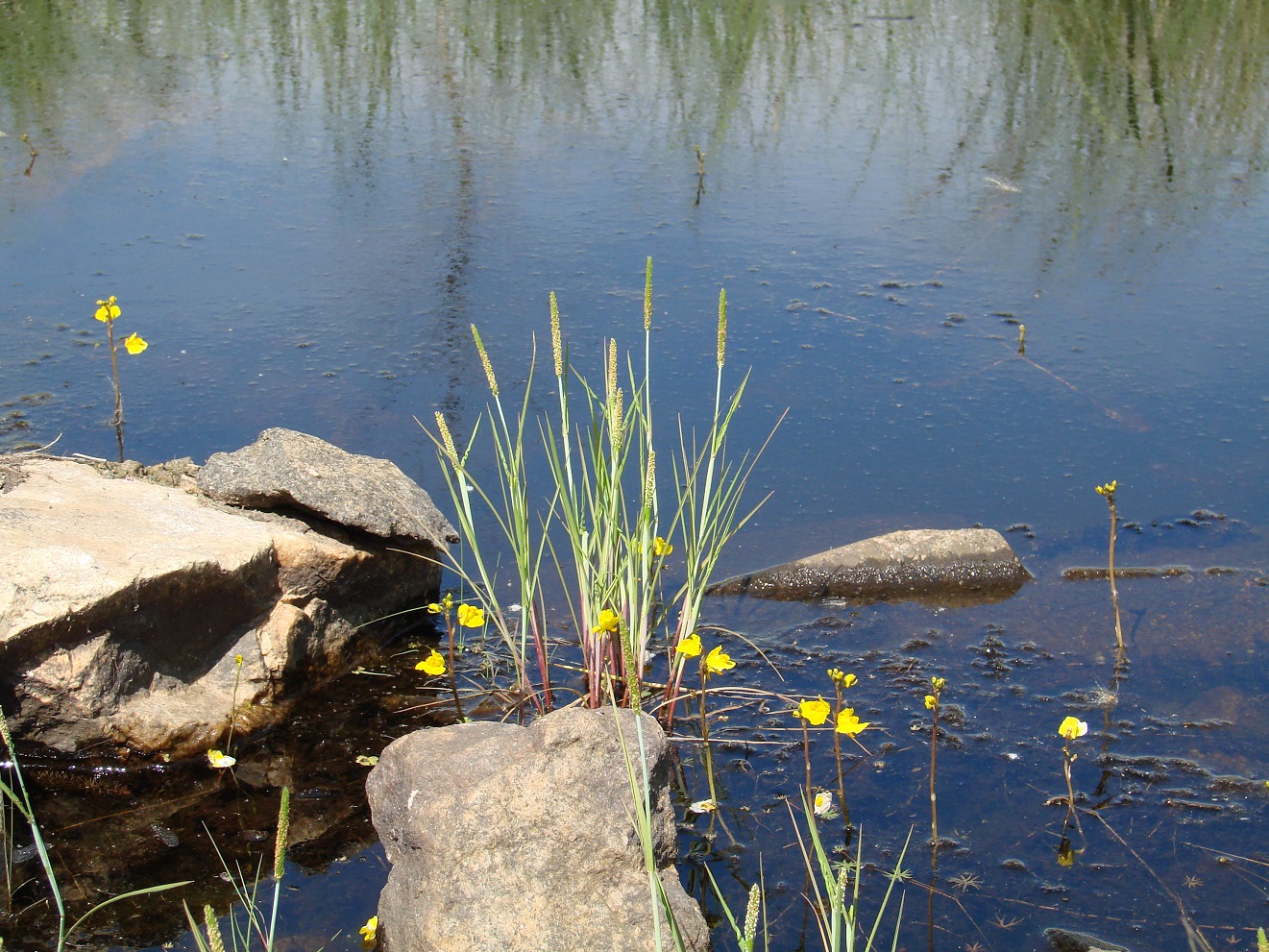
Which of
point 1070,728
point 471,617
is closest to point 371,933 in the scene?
point 471,617

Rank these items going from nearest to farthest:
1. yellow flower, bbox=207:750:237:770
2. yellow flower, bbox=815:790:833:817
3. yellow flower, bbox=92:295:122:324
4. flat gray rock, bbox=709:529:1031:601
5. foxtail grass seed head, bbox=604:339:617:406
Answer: foxtail grass seed head, bbox=604:339:617:406
yellow flower, bbox=815:790:833:817
yellow flower, bbox=207:750:237:770
flat gray rock, bbox=709:529:1031:601
yellow flower, bbox=92:295:122:324

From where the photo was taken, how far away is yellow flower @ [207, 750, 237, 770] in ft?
9.60

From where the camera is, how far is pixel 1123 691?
321cm

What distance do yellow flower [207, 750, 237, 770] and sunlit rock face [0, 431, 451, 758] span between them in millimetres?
70

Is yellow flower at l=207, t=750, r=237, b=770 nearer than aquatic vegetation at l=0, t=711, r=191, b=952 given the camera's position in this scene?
No

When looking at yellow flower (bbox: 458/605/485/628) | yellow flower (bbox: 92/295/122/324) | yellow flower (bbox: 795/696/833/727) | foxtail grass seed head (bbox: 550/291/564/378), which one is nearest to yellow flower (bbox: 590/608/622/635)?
yellow flower (bbox: 458/605/485/628)

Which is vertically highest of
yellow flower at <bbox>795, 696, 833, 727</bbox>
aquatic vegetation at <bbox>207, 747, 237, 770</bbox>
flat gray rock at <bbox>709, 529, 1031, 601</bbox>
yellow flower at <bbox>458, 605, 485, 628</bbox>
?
yellow flower at <bbox>795, 696, 833, 727</bbox>

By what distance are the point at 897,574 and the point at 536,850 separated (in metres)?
1.75

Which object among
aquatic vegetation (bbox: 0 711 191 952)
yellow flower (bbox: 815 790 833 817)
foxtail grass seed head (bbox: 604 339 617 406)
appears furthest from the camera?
yellow flower (bbox: 815 790 833 817)

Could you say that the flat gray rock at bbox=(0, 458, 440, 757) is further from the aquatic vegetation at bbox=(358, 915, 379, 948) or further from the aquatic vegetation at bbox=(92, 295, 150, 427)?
the aquatic vegetation at bbox=(358, 915, 379, 948)

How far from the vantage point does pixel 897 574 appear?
365cm

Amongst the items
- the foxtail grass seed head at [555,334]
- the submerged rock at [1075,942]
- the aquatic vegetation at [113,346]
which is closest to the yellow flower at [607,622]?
the foxtail grass seed head at [555,334]

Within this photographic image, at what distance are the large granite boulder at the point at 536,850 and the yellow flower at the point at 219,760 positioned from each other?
2.43 feet

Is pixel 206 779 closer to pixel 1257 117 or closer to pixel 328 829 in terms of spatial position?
pixel 328 829
